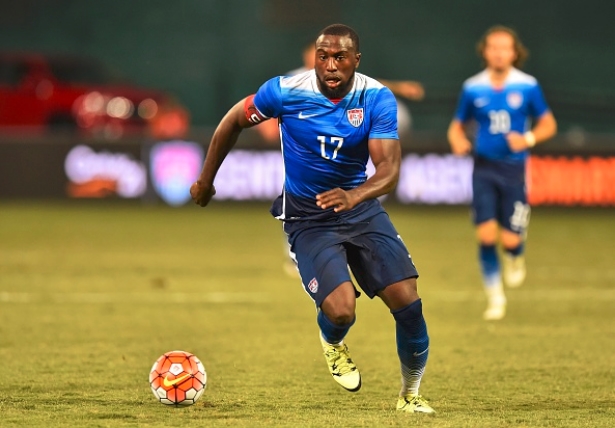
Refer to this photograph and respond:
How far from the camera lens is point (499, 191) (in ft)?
35.4

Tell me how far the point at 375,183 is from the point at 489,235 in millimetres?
4494

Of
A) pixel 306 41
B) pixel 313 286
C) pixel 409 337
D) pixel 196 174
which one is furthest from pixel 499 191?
pixel 306 41

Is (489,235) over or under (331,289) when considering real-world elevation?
under

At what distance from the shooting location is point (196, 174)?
68.7ft

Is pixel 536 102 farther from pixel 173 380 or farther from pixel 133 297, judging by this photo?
pixel 173 380

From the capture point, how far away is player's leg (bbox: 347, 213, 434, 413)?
648 cm

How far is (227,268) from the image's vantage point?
1418 centimetres

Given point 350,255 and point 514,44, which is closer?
point 350,255


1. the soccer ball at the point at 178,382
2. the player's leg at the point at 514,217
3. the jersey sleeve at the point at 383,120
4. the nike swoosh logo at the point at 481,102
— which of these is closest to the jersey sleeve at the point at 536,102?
the nike swoosh logo at the point at 481,102

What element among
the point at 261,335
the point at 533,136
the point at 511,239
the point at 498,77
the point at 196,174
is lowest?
the point at 261,335

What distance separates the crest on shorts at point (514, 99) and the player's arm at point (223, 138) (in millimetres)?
4449

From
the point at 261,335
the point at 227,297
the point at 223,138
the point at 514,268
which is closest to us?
the point at 223,138

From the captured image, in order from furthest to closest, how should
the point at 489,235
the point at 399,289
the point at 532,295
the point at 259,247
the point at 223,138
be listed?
the point at 259,247
the point at 532,295
the point at 489,235
the point at 223,138
the point at 399,289

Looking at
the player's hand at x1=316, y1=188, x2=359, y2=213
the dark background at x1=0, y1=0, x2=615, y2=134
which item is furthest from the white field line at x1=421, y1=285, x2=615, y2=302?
the dark background at x1=0, y1=0, x2=615, y2=134
